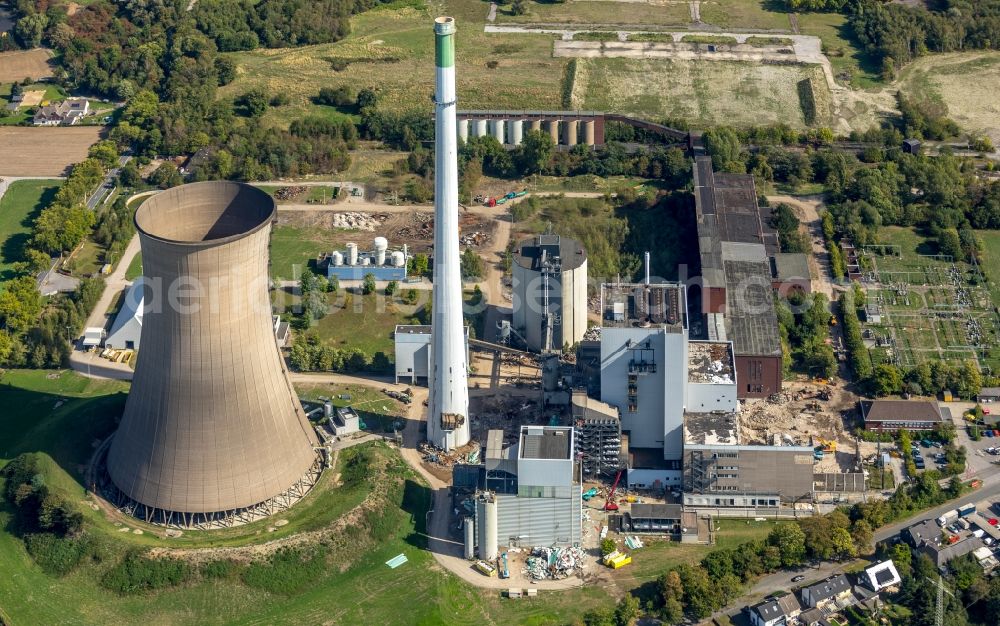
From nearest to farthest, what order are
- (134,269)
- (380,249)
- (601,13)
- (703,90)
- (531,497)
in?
(531,497)
(380,249)
(134,269)
(703,90)
(601,13)

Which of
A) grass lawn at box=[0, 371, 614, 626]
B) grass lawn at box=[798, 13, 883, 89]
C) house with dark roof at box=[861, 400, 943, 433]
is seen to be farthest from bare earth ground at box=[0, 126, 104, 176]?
grass lawn at box=[798, 13, 883, 89]

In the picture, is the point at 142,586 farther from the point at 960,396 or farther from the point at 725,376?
the point at 960,396

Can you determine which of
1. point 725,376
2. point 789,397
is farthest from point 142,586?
point 789,397

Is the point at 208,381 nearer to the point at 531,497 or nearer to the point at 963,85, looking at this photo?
the point at 531,497

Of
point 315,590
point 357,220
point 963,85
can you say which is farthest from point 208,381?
point 963,85

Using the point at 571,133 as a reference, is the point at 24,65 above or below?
below

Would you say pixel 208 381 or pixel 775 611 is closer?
pixel 775 611

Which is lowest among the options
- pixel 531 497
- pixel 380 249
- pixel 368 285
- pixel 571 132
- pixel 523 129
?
pixel 368 285
